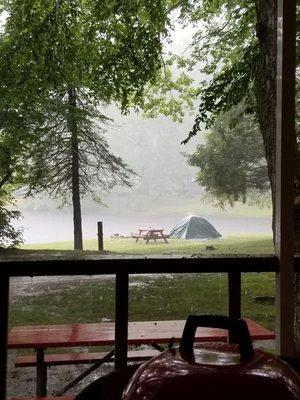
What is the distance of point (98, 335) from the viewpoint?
9.07 feet

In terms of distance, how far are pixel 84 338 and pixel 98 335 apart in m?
0.11

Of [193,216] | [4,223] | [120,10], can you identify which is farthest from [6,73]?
[193,216]

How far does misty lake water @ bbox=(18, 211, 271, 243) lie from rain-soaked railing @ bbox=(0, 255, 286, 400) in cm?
847

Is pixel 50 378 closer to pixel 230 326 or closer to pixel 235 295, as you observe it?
pixel 235 295

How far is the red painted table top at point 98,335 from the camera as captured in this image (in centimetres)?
258

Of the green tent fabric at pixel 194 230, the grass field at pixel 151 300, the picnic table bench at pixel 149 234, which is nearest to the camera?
the grass field at pixel 151 300

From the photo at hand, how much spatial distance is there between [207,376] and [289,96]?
1140mm

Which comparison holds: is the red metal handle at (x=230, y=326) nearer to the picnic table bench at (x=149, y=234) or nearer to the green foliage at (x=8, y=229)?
the green foliage at (x=8, y=229)

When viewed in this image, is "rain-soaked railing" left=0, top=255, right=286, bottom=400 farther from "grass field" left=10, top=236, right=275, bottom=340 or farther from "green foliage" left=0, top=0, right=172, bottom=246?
"green foliage" left=0, top=0, right=172, bottom=246

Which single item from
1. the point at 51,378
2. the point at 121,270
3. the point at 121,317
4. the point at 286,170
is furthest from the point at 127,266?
the point at 51,378

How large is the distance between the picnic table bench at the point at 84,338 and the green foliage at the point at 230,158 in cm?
603

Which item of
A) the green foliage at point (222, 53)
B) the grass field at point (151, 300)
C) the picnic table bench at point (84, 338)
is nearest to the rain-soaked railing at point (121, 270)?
the picnic table bench at point (84, 338)

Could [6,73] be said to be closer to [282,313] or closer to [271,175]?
[271,175]

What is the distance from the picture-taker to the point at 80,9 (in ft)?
17.9
